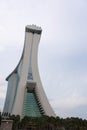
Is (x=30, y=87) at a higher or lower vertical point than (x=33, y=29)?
lower

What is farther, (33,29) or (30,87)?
(33,29)

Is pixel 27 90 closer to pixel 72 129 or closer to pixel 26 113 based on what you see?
pixel 26 113

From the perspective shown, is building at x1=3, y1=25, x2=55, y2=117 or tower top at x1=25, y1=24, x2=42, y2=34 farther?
tower top at x1=25, y1=24, x2=42, y2=34

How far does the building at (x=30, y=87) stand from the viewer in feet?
181

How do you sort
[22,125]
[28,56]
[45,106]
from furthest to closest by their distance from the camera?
[28,56]
[45,106]
[22,125]

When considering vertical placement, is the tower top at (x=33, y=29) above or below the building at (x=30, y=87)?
above

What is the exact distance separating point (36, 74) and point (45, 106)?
7.96 m

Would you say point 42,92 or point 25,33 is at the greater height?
point 25,33

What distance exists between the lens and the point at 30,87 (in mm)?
58406

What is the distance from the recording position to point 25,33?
2378 inches

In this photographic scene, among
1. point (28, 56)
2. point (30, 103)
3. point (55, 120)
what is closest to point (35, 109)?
point (30, 103)

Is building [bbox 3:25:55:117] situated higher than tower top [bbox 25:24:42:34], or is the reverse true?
tower top [bbox 25:24:42:34]

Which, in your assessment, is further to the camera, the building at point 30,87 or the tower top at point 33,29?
the tower top at point 33,29

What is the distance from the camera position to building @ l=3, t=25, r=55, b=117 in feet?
181
